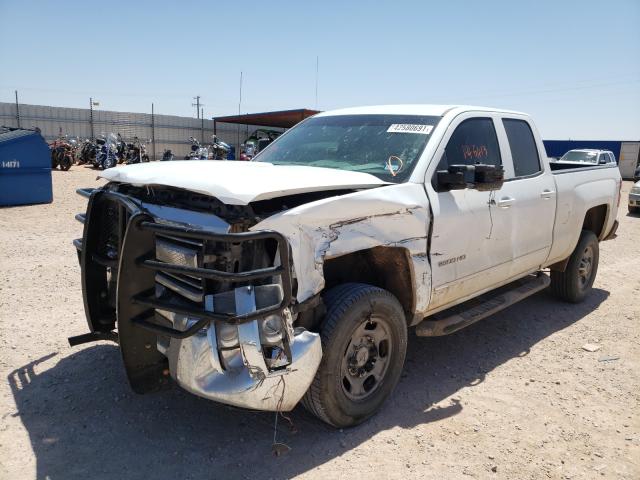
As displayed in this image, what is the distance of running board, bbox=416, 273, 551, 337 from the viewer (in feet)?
12.5

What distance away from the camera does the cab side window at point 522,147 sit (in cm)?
462

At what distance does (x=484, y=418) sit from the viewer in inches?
136

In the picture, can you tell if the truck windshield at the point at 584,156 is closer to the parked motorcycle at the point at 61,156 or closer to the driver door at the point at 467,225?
the driver door at the point at 467,225

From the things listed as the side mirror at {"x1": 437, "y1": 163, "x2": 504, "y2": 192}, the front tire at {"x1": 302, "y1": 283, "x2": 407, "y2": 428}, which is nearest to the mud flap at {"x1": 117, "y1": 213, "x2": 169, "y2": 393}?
the front tire at {"x1": 302, "y1": 283, "x2": 407, "y2": 428}

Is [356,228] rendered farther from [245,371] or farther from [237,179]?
[245,371]

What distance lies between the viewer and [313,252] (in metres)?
2.77

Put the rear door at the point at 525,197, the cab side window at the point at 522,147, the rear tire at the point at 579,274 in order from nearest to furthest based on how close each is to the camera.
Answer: the rear door at the point at 525,197 → the cab side window at the point at 522,147 → the rear tire at the point at 579,274

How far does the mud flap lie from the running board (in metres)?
1.87

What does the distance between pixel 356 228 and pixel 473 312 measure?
175 centimetres

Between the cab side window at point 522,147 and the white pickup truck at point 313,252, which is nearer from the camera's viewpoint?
the white pickup truck at point 313,252

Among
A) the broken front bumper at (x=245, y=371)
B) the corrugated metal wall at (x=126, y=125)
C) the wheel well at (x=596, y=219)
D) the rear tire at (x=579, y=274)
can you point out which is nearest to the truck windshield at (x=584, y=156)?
the wheel well at (x=596, y=219)

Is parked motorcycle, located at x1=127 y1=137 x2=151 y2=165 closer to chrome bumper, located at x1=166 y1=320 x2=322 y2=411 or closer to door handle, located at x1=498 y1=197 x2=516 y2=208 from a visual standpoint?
door handle, located at x1=498 y1=197 x2=516 y2=208

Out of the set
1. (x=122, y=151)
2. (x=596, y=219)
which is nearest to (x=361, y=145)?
(x=596, y=219)

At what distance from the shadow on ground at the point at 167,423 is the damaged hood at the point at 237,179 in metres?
1.43
